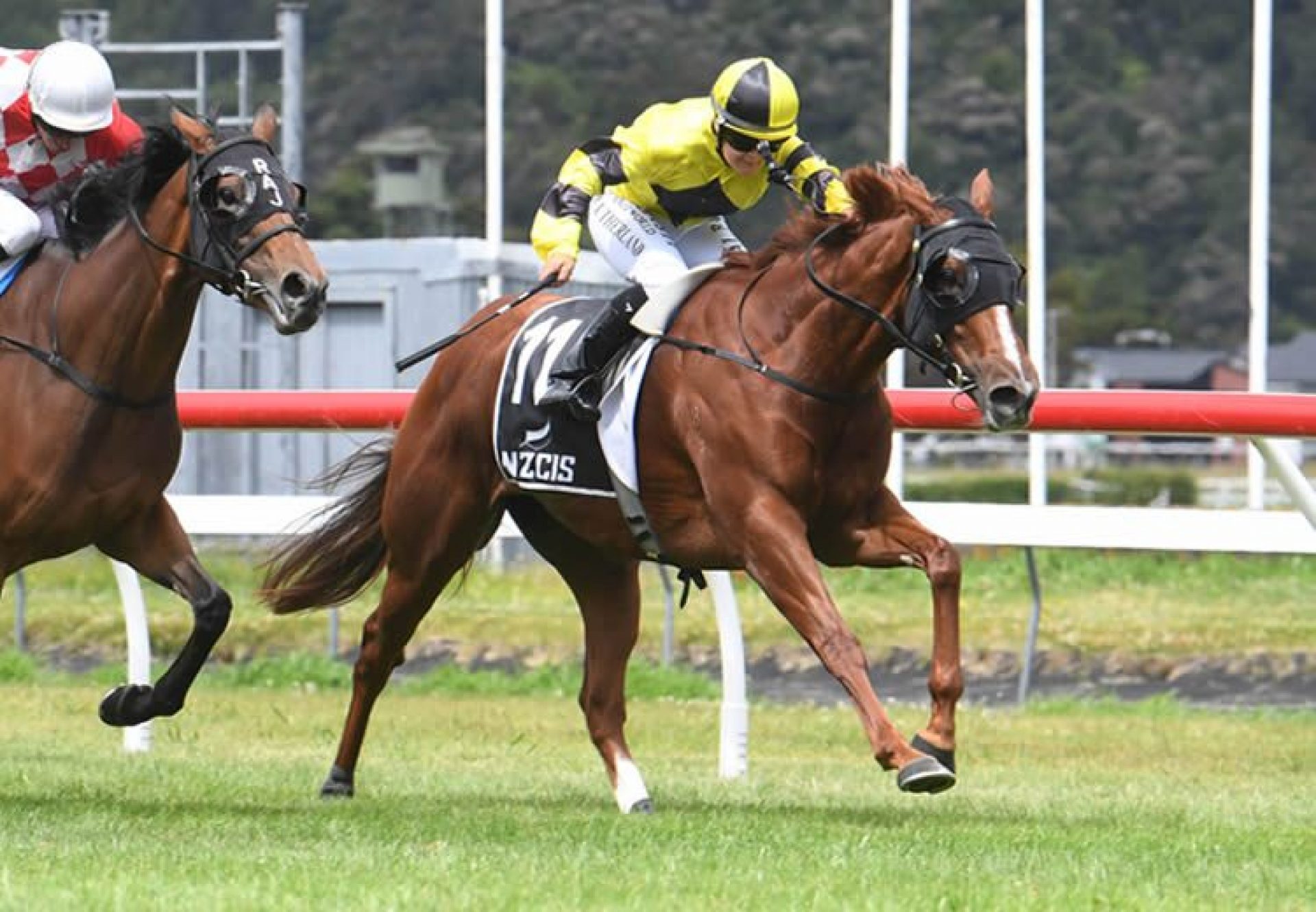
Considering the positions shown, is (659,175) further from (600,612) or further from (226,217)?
(226,217)

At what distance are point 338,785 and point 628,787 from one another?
857 millimetres

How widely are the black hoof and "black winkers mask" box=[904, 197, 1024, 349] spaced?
6.92ft

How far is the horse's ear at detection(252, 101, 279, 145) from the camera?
23.4ft

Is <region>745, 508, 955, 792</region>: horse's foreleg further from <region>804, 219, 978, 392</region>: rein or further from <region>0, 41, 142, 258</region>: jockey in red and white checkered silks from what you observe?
<region>0, 41, 142, 258</region>: jockey in red and white checkered silks

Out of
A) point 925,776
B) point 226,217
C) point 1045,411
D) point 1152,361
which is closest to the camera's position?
point 925,776

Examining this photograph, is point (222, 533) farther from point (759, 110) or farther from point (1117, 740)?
point (759, 110)

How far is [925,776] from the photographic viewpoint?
20.6 ft

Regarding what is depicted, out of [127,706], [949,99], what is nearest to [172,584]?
[127,706]

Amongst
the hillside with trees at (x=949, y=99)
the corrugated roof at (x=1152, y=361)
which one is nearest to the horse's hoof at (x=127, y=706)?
the hillside with trees at (x=949, y=99)

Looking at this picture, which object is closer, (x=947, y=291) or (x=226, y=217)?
(x=947, y=291)

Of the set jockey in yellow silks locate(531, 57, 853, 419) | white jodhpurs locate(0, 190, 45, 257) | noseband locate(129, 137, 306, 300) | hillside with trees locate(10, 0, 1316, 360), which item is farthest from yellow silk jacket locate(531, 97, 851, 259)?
hillside with trees locate(10, 0, 1316, 360)

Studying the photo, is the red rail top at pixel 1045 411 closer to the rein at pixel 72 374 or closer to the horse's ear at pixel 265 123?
the horse's ear at pixel 265 123

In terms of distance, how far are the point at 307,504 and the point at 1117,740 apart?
3339 mm

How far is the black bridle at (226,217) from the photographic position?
22.4ft
